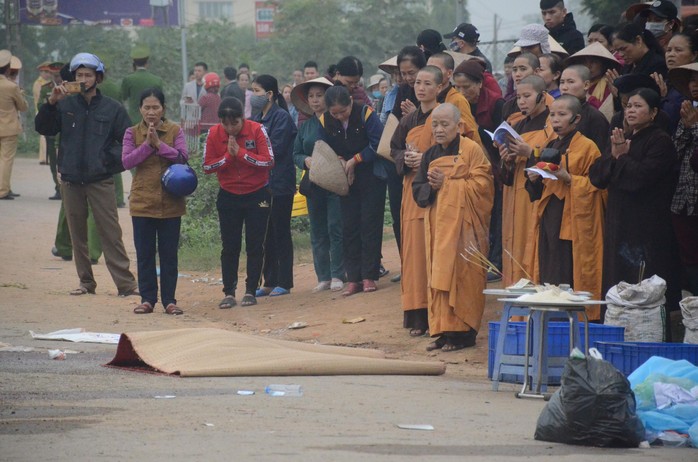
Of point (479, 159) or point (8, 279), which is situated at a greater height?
point (479, 159)

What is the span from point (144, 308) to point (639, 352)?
5575 millimetres

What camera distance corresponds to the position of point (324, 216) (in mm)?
13500

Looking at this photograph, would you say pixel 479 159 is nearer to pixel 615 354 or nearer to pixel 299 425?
pixel 615 354

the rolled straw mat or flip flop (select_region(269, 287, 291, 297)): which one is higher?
the rolled straw mat

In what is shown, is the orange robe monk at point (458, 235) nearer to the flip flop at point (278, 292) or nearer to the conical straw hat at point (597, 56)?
the conical straw hat at point (597, 56)

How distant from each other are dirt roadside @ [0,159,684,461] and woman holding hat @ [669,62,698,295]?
1.77 m

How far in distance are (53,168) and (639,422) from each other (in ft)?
49.9

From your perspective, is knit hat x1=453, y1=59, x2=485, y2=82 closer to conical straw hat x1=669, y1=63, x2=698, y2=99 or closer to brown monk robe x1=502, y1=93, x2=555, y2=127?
brown monk robe x1=502, y1=93, x2=555, y2=127

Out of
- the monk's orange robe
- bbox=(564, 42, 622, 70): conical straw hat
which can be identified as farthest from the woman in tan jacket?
bbox=(564, 42, 622, 70): conical straw hat

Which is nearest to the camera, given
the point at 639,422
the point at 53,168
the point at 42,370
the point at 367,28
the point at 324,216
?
the point at 639,422

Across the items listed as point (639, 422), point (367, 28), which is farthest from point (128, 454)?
point (367, 28)

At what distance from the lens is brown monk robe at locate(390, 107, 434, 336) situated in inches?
423

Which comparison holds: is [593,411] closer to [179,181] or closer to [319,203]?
[179,181]

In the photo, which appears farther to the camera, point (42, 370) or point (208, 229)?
point (208, 229)
